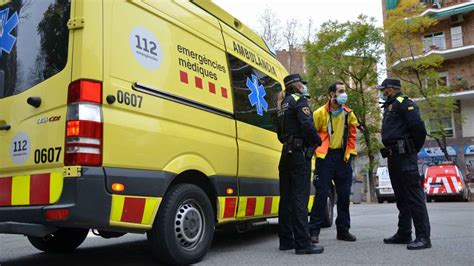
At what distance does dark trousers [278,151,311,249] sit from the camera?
5156 millimetres

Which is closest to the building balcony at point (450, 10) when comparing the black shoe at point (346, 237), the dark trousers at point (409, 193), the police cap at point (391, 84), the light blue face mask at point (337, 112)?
the police cap at point (391, 84)

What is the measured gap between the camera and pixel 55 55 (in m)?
3.93

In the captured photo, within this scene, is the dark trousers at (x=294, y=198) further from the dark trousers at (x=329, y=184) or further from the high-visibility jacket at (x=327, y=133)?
the high-visibility jacket at (x=327, y=133)

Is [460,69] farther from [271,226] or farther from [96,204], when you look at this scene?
[96,204]

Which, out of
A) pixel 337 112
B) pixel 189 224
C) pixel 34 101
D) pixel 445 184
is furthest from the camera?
pixel 445 184

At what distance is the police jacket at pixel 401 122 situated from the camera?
5.55 m

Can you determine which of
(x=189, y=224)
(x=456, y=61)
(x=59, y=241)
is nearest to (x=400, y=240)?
(x=189, y=224)

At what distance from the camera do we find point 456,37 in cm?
3303

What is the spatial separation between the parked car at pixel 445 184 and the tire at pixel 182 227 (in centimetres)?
1691

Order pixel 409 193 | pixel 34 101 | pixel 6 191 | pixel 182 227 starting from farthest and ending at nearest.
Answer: pixel 409 193 → pixel 182 227 → pixel 6 191 → pixel 34 101

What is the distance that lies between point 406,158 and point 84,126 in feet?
12.1

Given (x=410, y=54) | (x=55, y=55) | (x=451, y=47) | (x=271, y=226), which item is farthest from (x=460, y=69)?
(x=55, y=55)

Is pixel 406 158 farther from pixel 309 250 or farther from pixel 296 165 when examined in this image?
pixel 309 250

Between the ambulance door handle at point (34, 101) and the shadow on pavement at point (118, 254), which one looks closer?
the ambulance door handle at point (34, 101)
